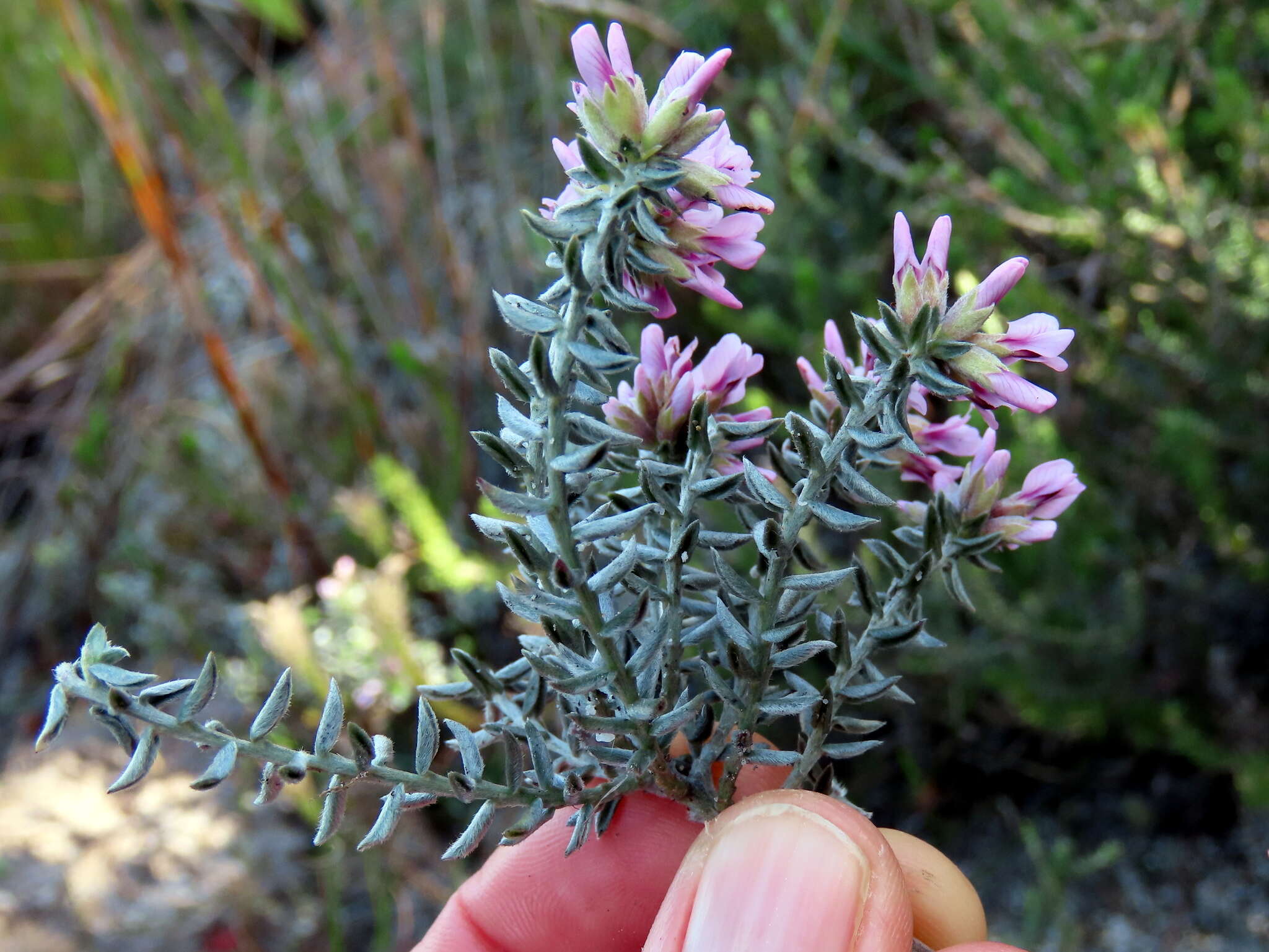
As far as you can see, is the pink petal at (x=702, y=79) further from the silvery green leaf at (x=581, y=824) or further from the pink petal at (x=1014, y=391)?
the silvery green leaf at (x=581, y=824)

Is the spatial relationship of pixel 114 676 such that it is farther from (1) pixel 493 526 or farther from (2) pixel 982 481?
(2) pixel 982 481

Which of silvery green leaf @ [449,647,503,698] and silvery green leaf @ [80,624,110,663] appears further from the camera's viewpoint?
silvery green leaf @ [449,647,503,698]

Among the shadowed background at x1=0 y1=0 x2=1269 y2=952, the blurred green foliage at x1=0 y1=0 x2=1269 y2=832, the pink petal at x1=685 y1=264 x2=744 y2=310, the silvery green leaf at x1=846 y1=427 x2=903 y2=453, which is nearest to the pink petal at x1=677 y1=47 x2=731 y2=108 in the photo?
the pink petal at x1=685 y1=264 x2=744 y2=310

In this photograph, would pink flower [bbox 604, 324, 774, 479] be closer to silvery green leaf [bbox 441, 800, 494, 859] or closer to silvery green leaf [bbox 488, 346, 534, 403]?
silvery green leaf [bbox 488, 346, 534, 403]

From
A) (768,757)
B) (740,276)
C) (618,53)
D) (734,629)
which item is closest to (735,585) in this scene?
(734,629)

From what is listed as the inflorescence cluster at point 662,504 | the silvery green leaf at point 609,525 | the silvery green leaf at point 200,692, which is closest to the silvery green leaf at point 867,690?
the inflorescence cluster at point 662,504

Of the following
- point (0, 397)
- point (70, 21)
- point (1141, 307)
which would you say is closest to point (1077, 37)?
point (1141, 307)

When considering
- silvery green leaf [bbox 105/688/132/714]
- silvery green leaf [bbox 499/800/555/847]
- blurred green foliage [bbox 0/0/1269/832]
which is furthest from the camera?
blurred green foliage [bbox 0/0/1269/832]

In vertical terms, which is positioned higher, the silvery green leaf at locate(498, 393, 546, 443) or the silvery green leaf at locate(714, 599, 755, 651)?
the silvery green leaf at locate(498, 393, 546, 443)
